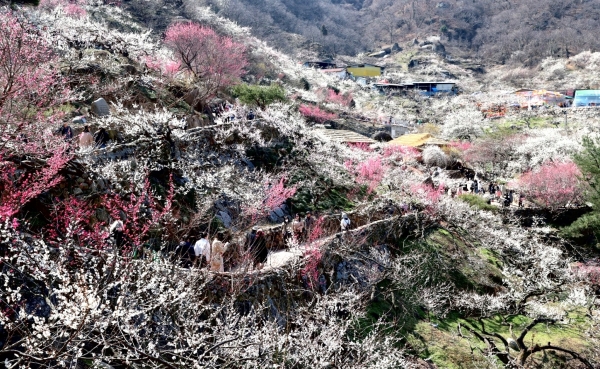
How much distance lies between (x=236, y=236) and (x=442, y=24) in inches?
4403

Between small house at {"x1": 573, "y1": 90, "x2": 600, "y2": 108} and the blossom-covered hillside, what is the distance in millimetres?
36434

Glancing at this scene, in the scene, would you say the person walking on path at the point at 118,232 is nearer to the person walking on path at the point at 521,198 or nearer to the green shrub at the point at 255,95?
the green shrub at the point at 255,95

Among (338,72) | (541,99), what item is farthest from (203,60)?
(541,99)

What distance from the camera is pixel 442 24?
102 metres

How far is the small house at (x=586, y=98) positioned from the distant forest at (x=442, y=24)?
33.6 metres

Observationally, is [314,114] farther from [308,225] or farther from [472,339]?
[472,339]

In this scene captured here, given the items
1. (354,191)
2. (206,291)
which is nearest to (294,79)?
(354,191)

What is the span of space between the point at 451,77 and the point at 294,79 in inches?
1858

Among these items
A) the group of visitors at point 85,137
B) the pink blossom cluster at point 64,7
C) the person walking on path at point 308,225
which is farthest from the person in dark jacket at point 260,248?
the pink blossom cluster at point 64,7

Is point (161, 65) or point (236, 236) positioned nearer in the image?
point (236, 236)

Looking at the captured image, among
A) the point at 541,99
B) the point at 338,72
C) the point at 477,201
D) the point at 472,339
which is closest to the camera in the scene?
the point at 472,339

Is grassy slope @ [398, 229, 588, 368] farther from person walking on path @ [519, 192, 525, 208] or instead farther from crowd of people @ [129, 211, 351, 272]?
person walking on path @ [519, 192, 525, 208]

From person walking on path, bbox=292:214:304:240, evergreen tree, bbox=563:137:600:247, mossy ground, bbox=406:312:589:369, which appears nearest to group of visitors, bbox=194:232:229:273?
person walking on path, bbox=292:214:304:240

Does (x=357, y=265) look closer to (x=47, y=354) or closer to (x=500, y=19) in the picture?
(x=47, y=354)
